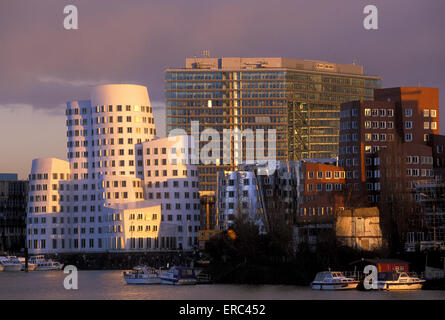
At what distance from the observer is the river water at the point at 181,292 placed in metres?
116

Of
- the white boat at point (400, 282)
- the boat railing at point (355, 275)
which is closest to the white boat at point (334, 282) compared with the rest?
the boat railing at point (355, 275)

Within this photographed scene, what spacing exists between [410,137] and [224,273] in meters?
52.3

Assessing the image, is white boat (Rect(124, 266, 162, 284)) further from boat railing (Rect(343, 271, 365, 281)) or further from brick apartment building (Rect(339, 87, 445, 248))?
brick apartment building (Rect(339, 87, 445, 248))

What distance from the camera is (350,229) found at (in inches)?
5896

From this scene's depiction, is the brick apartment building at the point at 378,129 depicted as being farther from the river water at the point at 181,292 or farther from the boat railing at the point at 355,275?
the river water at the point at 181,292

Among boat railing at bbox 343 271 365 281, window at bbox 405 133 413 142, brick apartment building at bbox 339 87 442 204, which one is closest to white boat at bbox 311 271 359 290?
boat railing at bbox 343 271 365 281

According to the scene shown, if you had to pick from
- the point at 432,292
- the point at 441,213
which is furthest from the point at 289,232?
the point at 432,292

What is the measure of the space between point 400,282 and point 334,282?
7.87 meters

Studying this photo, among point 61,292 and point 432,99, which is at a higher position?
point 432,99

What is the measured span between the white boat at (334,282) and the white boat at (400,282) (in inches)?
141

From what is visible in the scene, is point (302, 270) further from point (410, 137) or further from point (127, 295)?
point (410, 137)

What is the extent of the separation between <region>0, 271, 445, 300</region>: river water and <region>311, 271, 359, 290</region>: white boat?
4.99 ft

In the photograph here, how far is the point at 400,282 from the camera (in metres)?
125

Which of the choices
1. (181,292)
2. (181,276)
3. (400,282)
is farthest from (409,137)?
(181,292)
